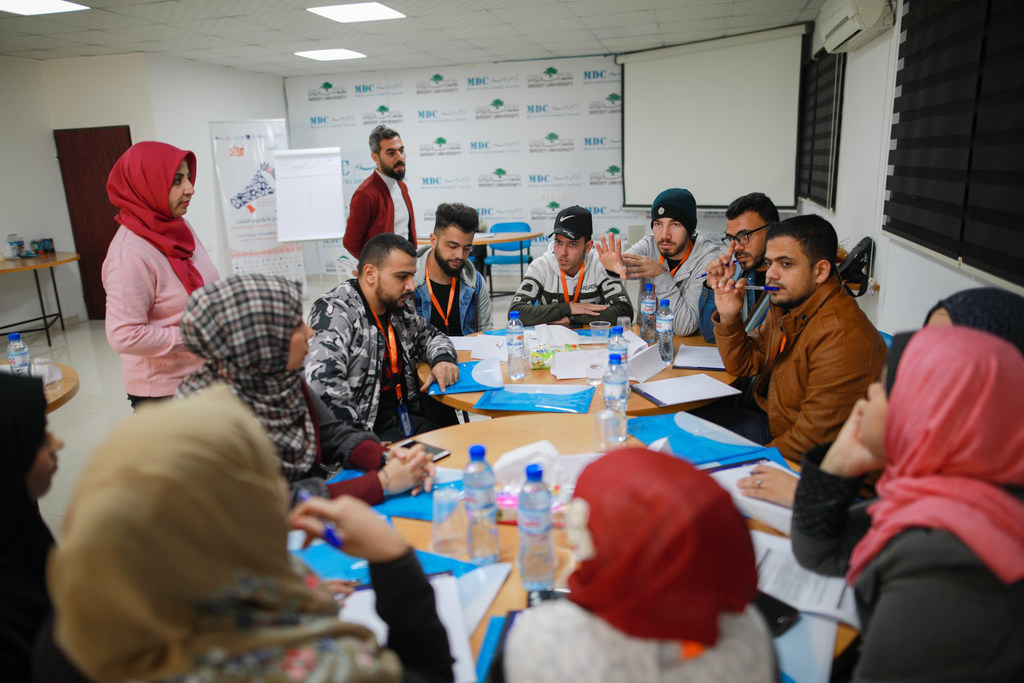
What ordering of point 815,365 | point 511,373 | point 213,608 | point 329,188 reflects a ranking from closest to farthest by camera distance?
point 213,608 < point 815,365 < point 511,373 < point 329,188

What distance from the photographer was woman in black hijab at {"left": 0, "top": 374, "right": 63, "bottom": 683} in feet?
3.41

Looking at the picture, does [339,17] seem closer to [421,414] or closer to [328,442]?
[421,414]

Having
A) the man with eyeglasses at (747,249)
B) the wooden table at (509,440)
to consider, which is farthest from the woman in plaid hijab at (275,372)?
the man with eyeglasses at (747,249)

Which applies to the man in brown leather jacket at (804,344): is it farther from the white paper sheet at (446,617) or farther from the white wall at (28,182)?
the white wall at (28,182)

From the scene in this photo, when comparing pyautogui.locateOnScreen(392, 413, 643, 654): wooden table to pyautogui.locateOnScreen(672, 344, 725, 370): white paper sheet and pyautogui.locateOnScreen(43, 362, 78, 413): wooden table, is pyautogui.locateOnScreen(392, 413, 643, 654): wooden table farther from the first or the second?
pyautogui.locateOnScreen(43, 362, 78, 413): wooden table

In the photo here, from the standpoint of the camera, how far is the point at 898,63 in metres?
3.36

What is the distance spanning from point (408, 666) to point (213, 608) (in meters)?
0.44

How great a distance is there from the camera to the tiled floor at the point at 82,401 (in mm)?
3536

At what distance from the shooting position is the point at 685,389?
8.06 ft

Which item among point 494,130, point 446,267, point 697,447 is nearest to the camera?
point 697,447

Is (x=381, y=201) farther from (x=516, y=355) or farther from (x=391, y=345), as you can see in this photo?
(x=516, y=355)

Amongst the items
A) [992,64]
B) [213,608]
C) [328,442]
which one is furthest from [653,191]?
[213,608]

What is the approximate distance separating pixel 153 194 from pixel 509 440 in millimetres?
1886

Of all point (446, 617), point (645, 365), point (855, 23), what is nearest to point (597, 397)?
point (645, 365)
